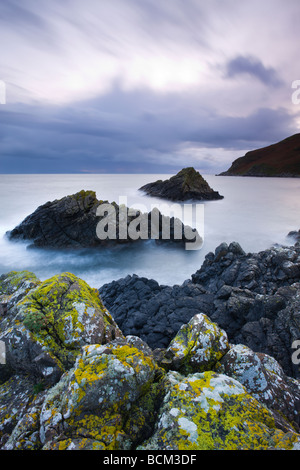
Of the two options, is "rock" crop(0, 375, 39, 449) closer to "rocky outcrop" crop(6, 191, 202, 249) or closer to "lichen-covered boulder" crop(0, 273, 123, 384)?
"lichen-covered boulder" crop(0, 273, 123, 384)

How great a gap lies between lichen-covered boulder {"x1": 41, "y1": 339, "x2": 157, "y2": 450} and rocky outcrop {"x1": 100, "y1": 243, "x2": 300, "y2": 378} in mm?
6503

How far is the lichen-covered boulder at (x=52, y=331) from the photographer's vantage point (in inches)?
203

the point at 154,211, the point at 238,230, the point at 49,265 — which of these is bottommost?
the point at 49,265

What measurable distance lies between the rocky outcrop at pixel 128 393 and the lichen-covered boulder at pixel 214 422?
0.05 feet

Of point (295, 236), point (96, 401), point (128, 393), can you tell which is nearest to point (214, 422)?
point (128, 393)

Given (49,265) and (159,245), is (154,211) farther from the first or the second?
(49,265)

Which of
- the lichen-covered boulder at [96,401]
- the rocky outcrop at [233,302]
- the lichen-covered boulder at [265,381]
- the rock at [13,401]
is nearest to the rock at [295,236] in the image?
the rocky outcrop at [233,302]

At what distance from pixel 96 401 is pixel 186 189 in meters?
68.5

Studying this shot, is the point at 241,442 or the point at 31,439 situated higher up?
the point at 241,442

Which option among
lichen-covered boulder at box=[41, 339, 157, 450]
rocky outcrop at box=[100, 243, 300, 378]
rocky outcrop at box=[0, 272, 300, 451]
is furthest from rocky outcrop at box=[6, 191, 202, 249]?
lichen-covered boulder at box=[41, 339, 157, 450]

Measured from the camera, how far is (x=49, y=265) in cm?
2714

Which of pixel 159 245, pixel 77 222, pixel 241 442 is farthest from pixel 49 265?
pixel 241 442
